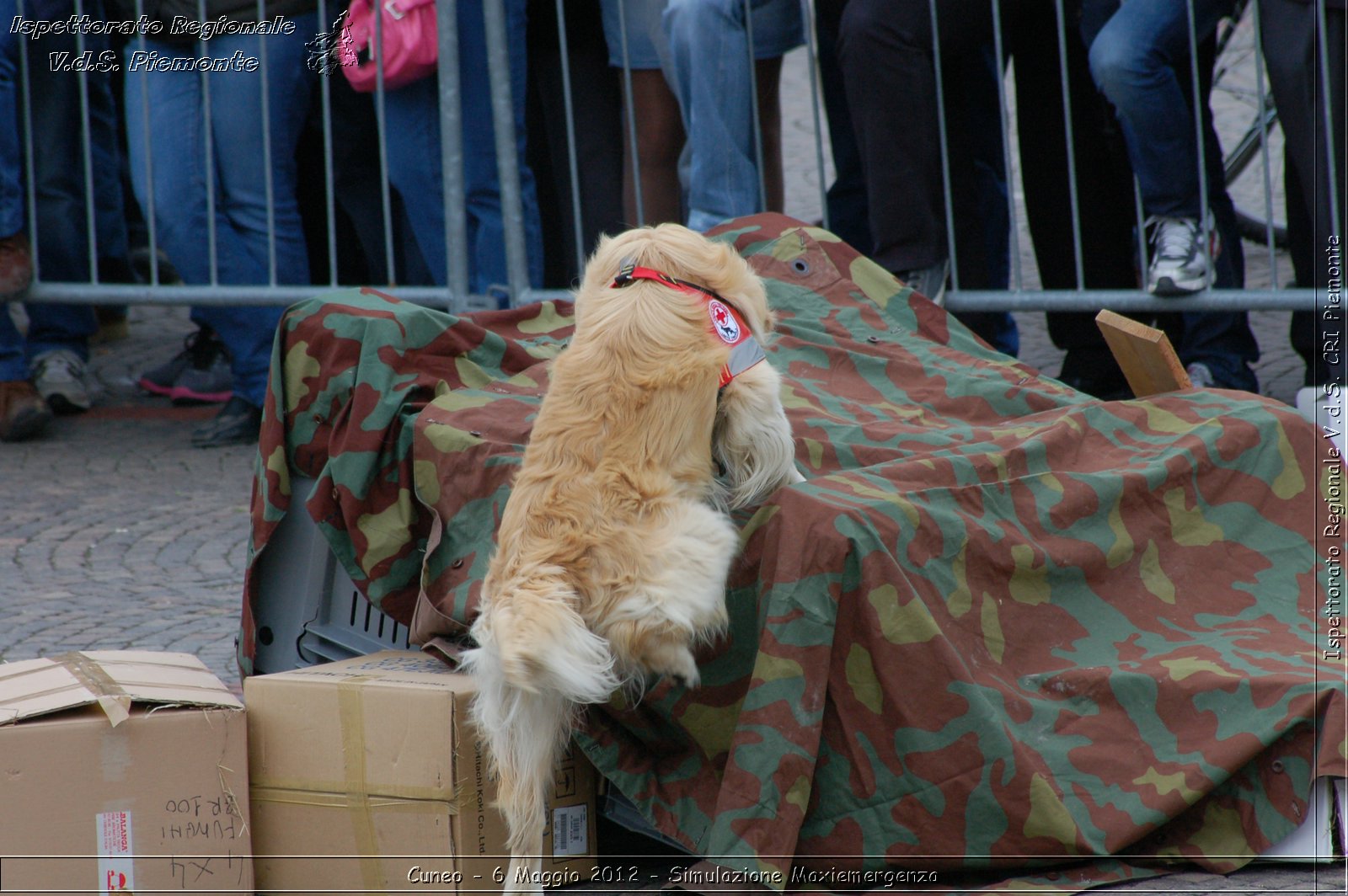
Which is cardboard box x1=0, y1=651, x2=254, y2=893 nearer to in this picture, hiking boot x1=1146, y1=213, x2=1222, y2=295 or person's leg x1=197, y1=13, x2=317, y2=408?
person's leg x1=197, y1=13, x2=317, y2=408

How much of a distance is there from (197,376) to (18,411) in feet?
3.07

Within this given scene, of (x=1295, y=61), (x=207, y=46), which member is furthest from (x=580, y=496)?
(x=207, y=46)

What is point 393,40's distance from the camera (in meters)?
5.09

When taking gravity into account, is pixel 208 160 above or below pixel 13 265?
above

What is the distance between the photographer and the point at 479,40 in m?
5.21

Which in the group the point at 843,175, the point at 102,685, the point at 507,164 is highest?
the point at 507,164

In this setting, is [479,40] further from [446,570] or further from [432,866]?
[432,866]

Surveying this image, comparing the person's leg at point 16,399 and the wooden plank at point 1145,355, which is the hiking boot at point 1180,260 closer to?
the wooden plank at point 1145,355

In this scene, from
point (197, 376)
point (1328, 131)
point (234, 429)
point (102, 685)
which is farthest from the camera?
point (197, 376)

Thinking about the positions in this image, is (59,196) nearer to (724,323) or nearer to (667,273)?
(667,273)

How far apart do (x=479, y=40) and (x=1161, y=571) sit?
3.39 meters

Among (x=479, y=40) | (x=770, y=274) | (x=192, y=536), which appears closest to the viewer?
(x=770, y=274)

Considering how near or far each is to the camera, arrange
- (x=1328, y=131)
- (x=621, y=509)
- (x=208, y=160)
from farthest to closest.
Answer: (x=208, y=160) → (x=1328, y=131) → (x=621, y=509)

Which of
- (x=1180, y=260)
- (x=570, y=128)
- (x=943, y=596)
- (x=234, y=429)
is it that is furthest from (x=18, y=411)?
(x=1180, y=260)
